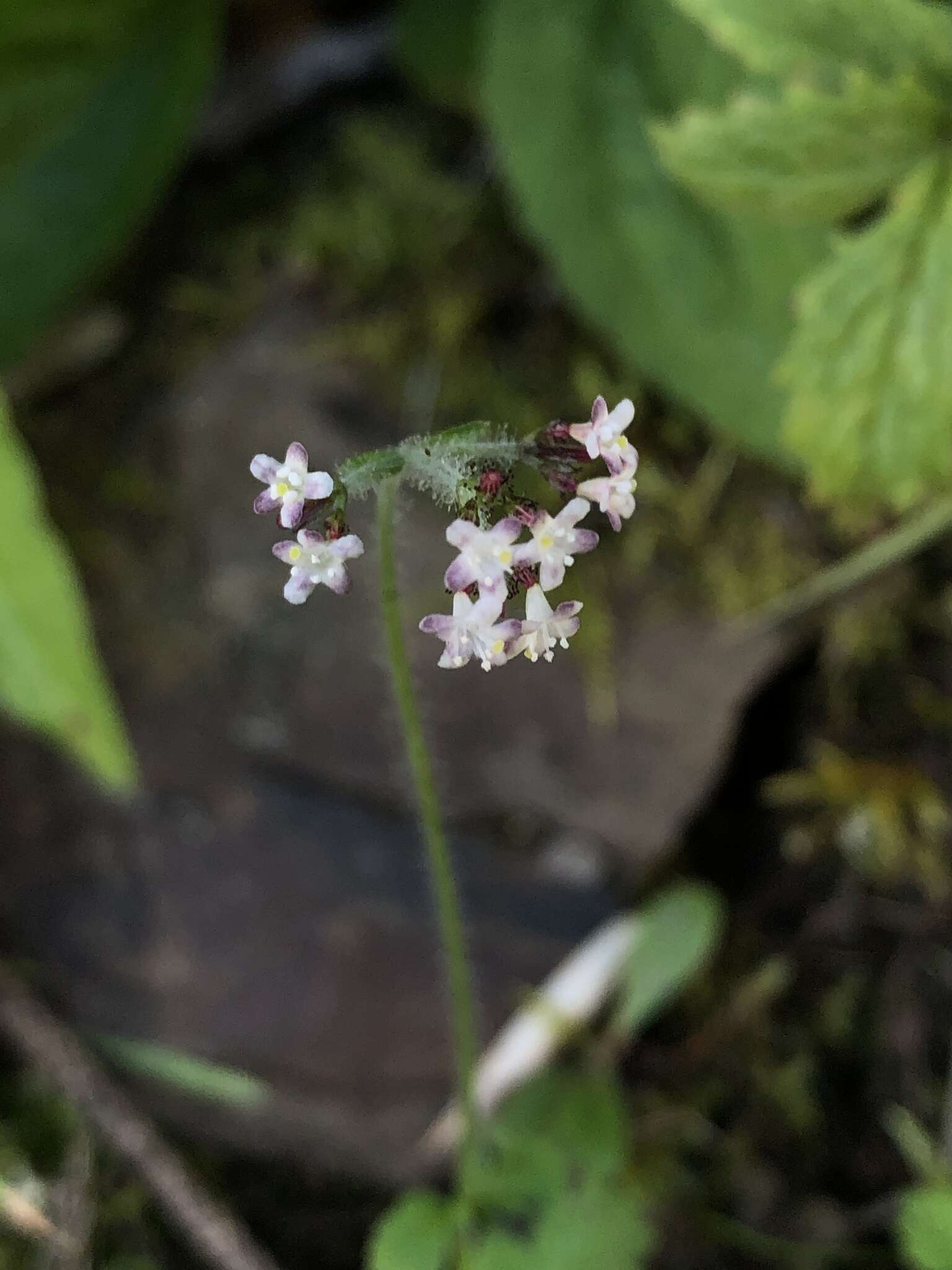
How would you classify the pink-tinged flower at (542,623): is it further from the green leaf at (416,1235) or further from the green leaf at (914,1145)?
the green leaf at (914,1145)

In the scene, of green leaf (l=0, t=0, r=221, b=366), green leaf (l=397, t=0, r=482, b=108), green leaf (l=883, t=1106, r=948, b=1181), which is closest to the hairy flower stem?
green leaf (l=883, t=1106, r=948, b=1181)

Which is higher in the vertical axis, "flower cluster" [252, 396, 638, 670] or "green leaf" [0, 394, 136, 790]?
"flower cluster" [252, 396, 638, 670]

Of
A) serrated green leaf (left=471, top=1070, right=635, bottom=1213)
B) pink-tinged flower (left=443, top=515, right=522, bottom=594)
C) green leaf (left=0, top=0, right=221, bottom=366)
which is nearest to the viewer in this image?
pink-tinged flower (left=443, top=515, right=522, bottom=594)

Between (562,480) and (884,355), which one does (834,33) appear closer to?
(884,355)

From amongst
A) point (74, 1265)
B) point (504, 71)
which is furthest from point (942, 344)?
point (74, 1265)

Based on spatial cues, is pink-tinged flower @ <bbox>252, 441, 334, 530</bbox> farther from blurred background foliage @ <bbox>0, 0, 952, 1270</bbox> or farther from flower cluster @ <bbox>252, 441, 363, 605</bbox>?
blurred background foliage @ <bbox>0, 0, 952, 1270</bbox>

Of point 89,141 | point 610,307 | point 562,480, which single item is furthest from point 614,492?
point 89,141

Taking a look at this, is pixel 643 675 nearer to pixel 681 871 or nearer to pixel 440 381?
pixel 681 871
